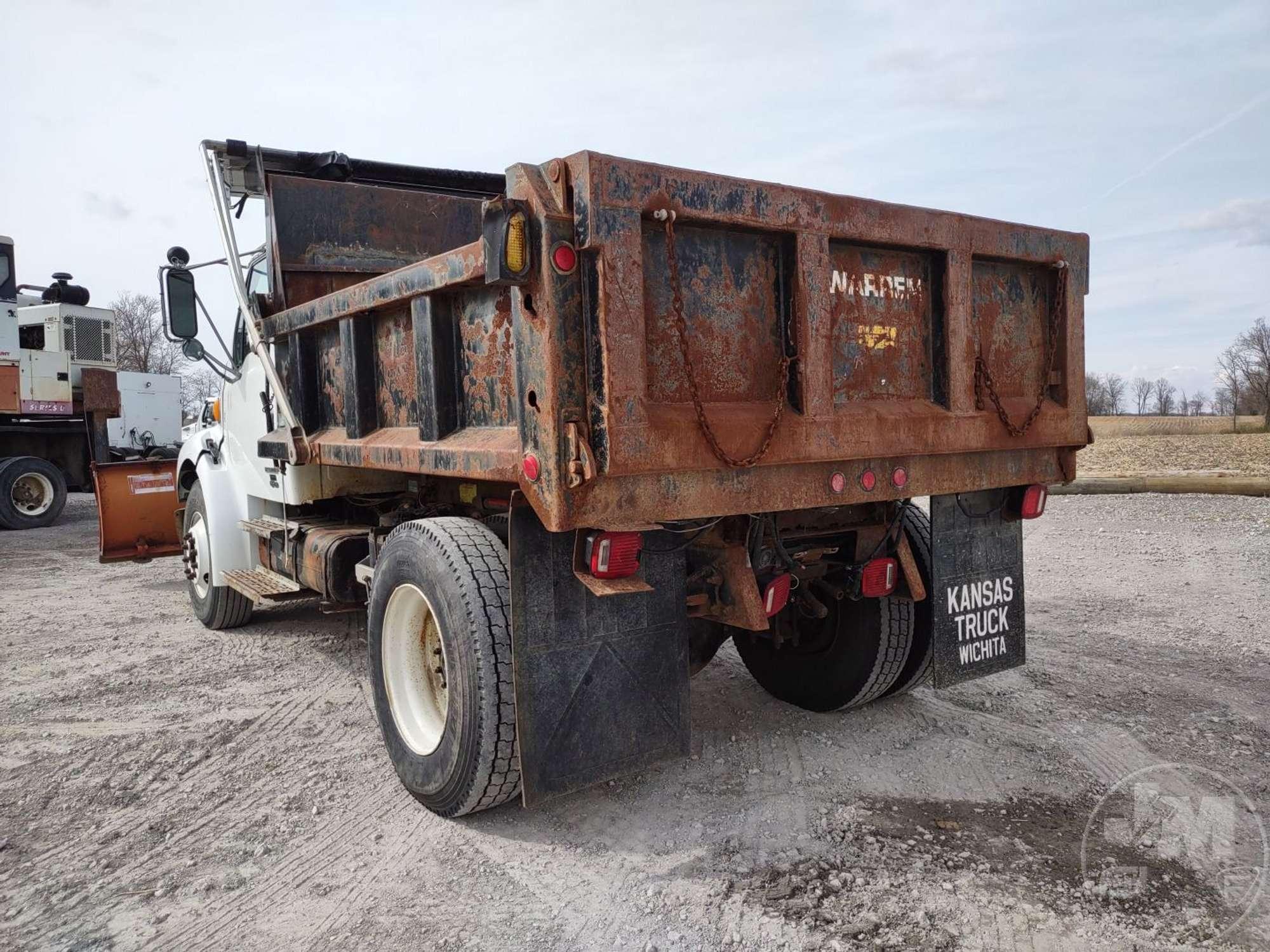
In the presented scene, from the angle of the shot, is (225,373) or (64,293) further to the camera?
(64,293)

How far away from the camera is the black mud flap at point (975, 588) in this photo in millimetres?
3742

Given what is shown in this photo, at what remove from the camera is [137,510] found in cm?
782

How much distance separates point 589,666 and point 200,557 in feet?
14.6

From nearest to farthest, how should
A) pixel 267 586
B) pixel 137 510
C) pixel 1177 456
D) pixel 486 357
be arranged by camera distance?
pixel 486 357
pixel 267 586
pixel 137 510
pixel 1177 456

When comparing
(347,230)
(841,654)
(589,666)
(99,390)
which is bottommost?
(841,654)

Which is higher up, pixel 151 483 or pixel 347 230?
pixel 347 230

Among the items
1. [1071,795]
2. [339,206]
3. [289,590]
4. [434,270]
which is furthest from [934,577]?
[339,206]

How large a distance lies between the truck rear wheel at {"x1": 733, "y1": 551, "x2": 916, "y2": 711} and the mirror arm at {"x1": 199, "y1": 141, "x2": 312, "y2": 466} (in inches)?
97.6

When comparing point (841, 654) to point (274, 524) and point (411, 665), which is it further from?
Result: point (274, 524)

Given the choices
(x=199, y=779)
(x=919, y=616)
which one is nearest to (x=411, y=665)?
(x=199, y=779)

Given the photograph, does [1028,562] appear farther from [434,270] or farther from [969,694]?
[434,270]

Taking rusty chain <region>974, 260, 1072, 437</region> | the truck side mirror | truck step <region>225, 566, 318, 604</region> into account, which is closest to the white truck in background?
truck step <region>225, 566, 318, 604</region>

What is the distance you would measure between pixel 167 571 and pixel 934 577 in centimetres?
825

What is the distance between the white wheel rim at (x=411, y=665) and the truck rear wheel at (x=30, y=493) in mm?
12754
